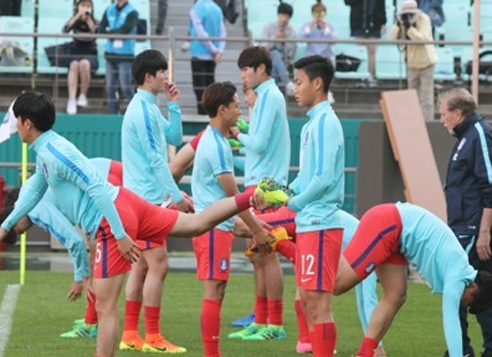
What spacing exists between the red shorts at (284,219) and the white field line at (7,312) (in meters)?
2.21

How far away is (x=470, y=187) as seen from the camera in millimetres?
10555

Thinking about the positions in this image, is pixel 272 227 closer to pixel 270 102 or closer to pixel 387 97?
pixel 270 102

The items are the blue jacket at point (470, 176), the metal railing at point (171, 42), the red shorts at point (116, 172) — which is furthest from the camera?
the metal railing at point (171, 42)

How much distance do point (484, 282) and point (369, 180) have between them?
8.60m

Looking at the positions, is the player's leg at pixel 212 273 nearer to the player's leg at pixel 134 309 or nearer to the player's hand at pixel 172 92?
the player's leg at pixel 134 309

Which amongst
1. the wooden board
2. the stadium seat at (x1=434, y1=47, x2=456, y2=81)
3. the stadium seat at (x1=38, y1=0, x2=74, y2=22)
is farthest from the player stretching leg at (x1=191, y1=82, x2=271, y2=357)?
the stadium seat at (x1=38, y1=0, x2=74, y2=22)

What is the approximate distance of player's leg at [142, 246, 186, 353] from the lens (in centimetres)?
1121

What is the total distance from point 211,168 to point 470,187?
188 cm

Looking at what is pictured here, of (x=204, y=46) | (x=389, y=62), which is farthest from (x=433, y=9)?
(x=204, y=46)

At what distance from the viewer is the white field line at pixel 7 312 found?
38.0 ft

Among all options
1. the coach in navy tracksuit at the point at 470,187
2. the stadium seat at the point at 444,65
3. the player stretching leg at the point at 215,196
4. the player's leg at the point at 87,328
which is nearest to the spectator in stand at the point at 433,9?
the stadium seat at the point at 444,65

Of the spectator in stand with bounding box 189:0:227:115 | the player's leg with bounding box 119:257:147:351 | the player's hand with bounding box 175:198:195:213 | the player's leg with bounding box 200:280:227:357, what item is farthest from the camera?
the spectator in stand with bounding box 189:0:227:115

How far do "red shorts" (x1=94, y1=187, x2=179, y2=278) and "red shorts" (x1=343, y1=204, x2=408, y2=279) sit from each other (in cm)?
122

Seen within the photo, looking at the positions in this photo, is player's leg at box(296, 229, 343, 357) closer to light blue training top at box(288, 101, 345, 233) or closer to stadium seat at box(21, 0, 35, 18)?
light blue training top at box(288, 101, 345, 233)
